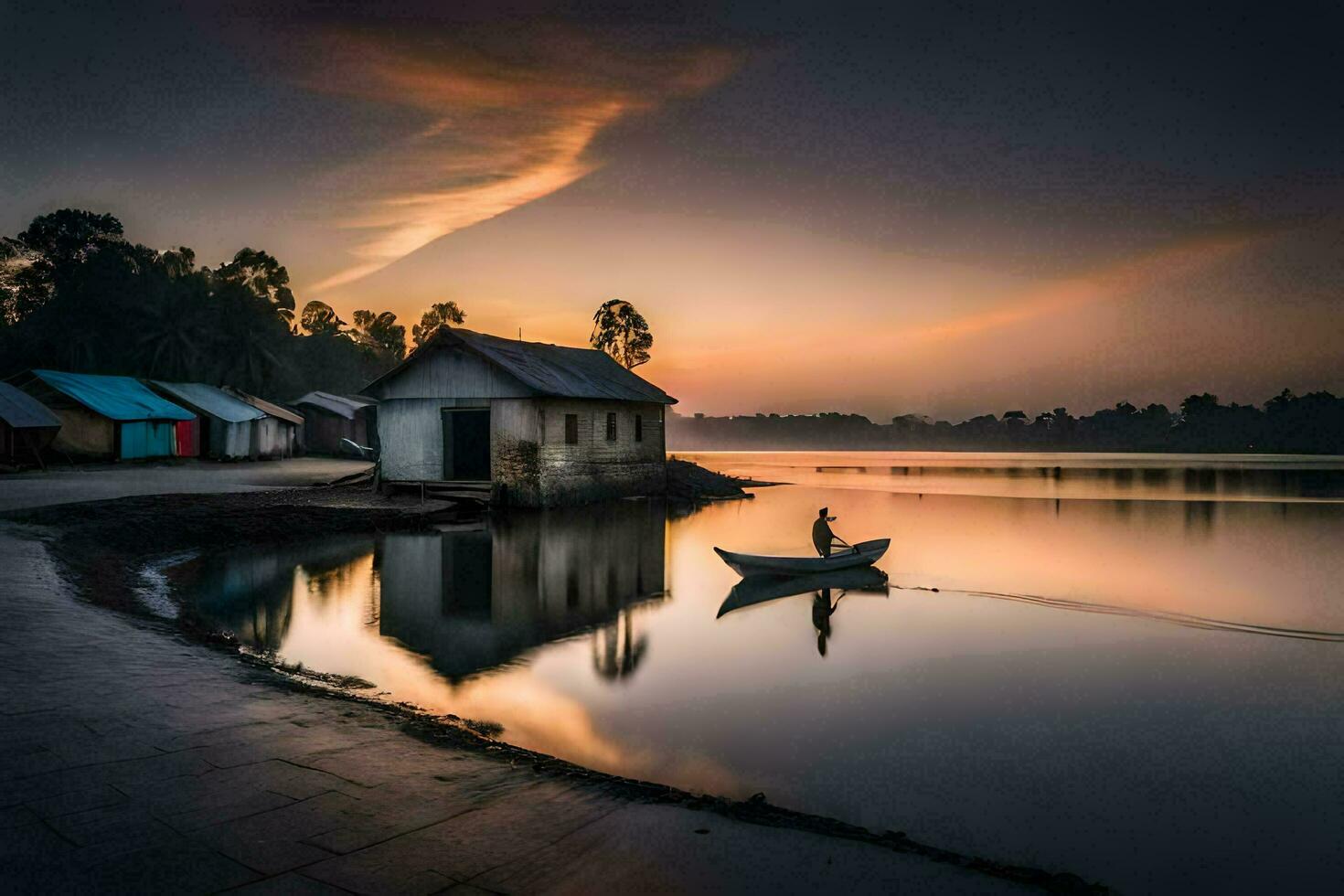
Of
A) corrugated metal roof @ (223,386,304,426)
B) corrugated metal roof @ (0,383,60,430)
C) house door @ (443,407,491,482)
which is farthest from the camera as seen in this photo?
corrugated metal roof @ (223,386,304,426)

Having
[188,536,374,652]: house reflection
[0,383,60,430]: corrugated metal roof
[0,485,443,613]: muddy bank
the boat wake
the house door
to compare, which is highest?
[0,383,60,430]: corrugated metal roof

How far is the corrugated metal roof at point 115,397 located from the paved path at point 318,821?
40.8m

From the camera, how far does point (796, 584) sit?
60.2 ft

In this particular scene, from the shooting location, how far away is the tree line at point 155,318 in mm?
61000

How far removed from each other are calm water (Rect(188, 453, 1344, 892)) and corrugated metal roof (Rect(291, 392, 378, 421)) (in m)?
40.2

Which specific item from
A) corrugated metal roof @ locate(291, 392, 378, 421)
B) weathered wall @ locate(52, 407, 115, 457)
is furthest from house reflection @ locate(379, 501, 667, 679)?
corrugated metal roof @ locate(291, 392, 378, 421)

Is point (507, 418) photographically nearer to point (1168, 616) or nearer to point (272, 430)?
point (1168, 616)

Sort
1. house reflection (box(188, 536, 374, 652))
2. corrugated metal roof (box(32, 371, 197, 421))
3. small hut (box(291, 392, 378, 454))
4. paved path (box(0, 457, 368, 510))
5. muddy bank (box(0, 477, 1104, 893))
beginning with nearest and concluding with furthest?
muddy bank (box(0, 477, 1104, 893))
house reflection (box(188, 536, 374, 652))
paved path (box(0, 457, 368, 510))
corrugated metal roof (box(32, 371, 197, 421))
small hut (box(291, 392, 378, 454))

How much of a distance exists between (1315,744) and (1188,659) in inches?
157

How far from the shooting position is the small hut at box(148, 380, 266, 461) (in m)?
47.5

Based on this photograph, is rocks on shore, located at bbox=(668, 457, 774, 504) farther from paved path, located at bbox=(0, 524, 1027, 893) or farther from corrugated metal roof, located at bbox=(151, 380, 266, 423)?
paved path, located at bbox=(0, 524, 1027, 893)

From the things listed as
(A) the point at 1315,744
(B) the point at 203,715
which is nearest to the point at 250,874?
(B) the point at 203,715

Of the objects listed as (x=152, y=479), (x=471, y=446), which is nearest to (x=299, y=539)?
(x=471, y=446)

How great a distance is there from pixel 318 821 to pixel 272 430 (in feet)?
179
